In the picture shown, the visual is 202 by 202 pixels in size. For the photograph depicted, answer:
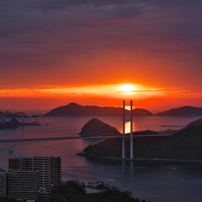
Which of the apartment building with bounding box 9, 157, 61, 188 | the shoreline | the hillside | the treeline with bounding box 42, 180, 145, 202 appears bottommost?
the treeline with bounding box 42, 180, 145, 202

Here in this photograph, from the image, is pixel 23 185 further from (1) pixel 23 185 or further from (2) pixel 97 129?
(2) pixel 97 129

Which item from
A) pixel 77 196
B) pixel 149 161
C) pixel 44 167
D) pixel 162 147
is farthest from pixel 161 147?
pixel 77 196

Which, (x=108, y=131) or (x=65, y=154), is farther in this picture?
(x=108, y=131)

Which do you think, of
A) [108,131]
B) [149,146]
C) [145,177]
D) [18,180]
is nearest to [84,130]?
[108,131]

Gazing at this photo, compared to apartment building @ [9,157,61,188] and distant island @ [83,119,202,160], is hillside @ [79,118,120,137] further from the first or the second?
apartment building @ [9,157,61,188]

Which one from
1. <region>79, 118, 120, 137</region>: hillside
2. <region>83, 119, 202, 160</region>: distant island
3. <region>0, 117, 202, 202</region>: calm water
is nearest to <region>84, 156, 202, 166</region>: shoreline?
<region>0, 117, 202, 202</region>: calm water

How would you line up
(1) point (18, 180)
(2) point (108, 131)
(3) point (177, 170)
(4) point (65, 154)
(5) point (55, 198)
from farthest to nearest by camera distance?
(2) point (108, 131), (4) point (65, 154), (3) point (177, 170), (1) point (18, 180), (5) point (55, 198)

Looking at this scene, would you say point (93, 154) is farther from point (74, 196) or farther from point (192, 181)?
point (74, 196)

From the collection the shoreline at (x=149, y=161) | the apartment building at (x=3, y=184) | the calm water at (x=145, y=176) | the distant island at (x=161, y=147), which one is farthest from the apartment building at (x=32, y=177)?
the distant island at (x=161, y=147)
